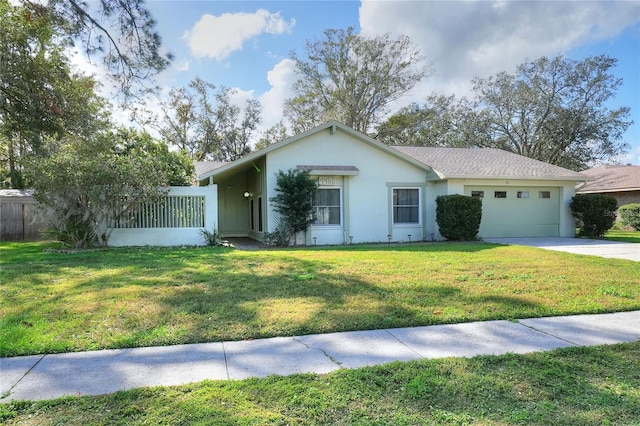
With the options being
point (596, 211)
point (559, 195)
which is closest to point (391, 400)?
point (596, 211)

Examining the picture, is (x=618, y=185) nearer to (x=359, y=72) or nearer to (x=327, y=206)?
(x=327, y=206)

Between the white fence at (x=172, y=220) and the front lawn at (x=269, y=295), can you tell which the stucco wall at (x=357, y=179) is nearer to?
the white fence at (x=172, y=220)

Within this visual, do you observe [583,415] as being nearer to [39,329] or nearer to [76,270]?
[39,329]

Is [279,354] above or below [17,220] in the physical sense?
below

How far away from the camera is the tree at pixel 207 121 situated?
31.6 m

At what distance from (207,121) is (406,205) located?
22.9 m

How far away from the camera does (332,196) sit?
46.6 feet

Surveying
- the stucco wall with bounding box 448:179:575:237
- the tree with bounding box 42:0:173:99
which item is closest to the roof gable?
the stucco wall with bounding box 448:179:575:237

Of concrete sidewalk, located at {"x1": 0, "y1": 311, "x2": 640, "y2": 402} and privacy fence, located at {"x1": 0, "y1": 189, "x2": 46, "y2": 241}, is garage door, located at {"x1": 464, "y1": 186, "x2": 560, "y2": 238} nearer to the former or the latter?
concrete sidewalk, located at {"x1": 0, "y1": 311, "x2": 640, "y2": 402}

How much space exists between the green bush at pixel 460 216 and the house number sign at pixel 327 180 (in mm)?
3994

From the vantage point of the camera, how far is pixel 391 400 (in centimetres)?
287

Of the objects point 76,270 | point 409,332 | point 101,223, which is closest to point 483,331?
point 409,332

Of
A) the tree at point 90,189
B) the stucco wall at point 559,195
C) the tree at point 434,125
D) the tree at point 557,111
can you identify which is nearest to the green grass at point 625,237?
the stucco wall at point 559,195

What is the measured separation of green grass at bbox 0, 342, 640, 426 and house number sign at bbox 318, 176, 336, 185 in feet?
35.4
